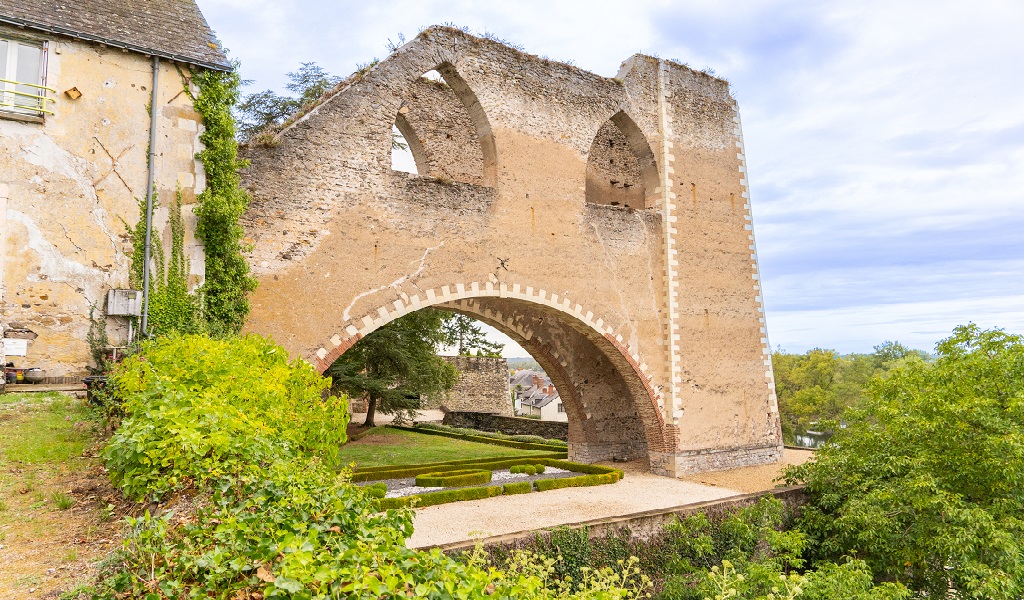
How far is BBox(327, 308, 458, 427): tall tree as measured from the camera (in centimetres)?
2011

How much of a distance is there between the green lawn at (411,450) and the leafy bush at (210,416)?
1001 centimetres

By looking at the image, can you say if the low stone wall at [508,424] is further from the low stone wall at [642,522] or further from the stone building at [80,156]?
the stone building at [80,156]

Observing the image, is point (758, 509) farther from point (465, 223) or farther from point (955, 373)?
point (465, 223)

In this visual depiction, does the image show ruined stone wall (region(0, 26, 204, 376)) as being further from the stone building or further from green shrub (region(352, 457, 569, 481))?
green shrub (region(352, 457, 569, 481))

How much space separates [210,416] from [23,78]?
718 cm

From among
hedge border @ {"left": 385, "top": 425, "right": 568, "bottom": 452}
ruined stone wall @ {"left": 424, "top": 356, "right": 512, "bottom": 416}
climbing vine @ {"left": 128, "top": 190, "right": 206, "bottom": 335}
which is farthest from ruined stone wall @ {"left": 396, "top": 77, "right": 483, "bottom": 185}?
ruined stone wall @ {"left": 424, "top": 356, "right": 512, "bottom": 416}

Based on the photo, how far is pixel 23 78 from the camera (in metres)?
8.59

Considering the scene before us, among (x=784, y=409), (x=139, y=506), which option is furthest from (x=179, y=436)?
(x=784, y=409)

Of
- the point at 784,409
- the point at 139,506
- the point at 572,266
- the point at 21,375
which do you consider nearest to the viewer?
the point at 139,506

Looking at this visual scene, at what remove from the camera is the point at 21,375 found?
822 centimetres

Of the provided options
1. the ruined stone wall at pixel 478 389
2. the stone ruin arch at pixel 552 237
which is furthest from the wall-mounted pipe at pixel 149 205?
the ruined stone wall at pixel 478 389

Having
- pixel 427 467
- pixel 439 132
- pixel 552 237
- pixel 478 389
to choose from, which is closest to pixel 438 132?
pixel 439 132

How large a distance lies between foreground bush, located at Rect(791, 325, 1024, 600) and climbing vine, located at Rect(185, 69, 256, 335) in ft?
31.7

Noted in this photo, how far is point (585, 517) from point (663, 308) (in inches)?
245
